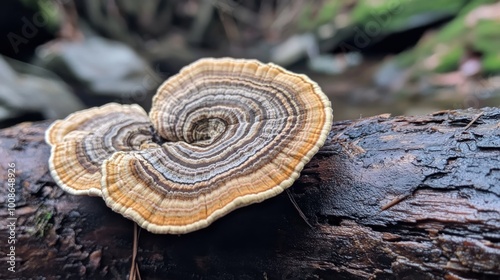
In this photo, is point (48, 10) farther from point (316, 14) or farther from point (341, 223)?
point (341, 223)

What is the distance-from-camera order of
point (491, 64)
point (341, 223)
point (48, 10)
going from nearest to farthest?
1. point (341, 223)
2. point (491, 64)
3. point (48, 10)

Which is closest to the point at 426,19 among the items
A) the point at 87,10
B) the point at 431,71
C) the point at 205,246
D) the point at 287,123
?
the point at 431,71

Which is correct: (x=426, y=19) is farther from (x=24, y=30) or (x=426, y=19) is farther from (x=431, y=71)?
(x=24, y=30)

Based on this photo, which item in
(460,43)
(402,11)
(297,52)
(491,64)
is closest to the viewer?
(491,64)
